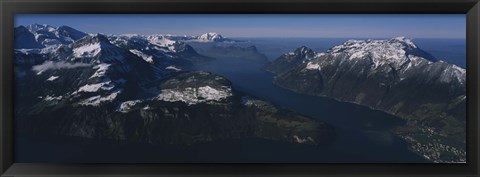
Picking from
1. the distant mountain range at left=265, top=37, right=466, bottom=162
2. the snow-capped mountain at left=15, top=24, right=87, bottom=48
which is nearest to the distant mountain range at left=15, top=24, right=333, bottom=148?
the snow-capped mountain at left=15, top=24, right=87, bottom=48

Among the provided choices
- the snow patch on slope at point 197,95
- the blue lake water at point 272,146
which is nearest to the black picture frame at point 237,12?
the blue lake water at point 272,146

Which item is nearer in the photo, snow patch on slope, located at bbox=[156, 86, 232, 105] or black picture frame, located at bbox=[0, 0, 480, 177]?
black picture frame, located at bbox=[0, 0, 480, 177]

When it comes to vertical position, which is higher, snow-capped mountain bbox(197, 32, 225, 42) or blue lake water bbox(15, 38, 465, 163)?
snow-capped mountain bbox(197, 32, 225, 42)

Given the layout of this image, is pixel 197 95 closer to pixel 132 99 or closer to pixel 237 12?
pixel 132 99

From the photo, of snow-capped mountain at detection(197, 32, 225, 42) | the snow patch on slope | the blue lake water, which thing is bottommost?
→ the blue lake water

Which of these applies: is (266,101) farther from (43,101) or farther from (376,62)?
(43,101)

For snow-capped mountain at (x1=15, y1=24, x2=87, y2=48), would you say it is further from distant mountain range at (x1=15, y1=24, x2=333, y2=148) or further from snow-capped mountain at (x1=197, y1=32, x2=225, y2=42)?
snow-capped mountain at (x1=197, y1=32, x2=225, y2=42)

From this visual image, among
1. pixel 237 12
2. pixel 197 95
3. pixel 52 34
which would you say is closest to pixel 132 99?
pixel 197 95

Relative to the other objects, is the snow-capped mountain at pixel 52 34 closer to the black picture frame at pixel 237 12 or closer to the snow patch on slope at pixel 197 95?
the black picture frame at pixel 237 12
